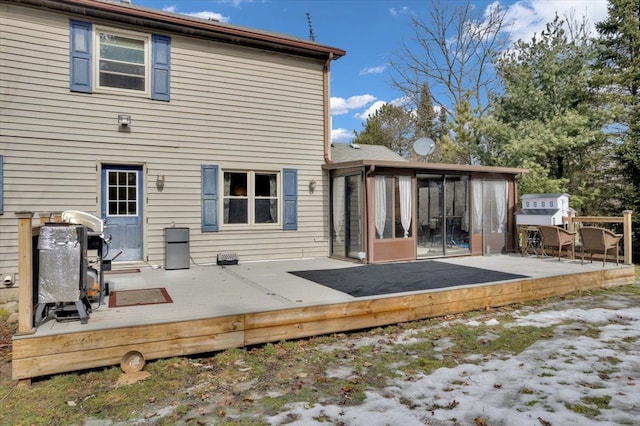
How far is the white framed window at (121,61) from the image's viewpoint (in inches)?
273

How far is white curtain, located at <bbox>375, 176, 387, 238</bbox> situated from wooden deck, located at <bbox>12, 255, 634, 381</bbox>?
2.11m

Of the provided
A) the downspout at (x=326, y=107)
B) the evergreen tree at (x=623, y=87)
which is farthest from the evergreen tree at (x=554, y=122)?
the downspout at (x=326, y=107)

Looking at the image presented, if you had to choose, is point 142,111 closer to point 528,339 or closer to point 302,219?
point 302,219

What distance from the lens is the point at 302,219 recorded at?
8578mm

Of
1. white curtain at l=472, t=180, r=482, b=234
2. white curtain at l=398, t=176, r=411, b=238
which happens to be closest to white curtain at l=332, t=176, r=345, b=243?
white curtain at l=398, t=176, r=411, b=238

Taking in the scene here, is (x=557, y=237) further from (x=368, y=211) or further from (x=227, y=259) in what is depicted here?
(x=227, y=259)

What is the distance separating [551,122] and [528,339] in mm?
9150

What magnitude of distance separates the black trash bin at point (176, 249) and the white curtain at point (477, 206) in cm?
620

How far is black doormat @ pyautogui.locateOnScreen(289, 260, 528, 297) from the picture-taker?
5.42m

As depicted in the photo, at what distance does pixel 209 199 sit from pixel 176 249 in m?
1.13

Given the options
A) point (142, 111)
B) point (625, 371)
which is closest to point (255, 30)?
point (142, 111)

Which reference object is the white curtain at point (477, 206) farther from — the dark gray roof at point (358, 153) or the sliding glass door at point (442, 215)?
the dark gray roof at point (358, 153)

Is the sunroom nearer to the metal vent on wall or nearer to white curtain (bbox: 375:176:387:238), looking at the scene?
white curtain (bbox: 375:176:387:238)

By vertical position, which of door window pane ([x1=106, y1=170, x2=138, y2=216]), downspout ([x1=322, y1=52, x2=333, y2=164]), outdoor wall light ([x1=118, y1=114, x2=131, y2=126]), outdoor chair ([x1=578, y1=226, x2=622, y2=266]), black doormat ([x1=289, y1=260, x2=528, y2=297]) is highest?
downspout ([x1=322, y1=52, x2=333, y2=164])
